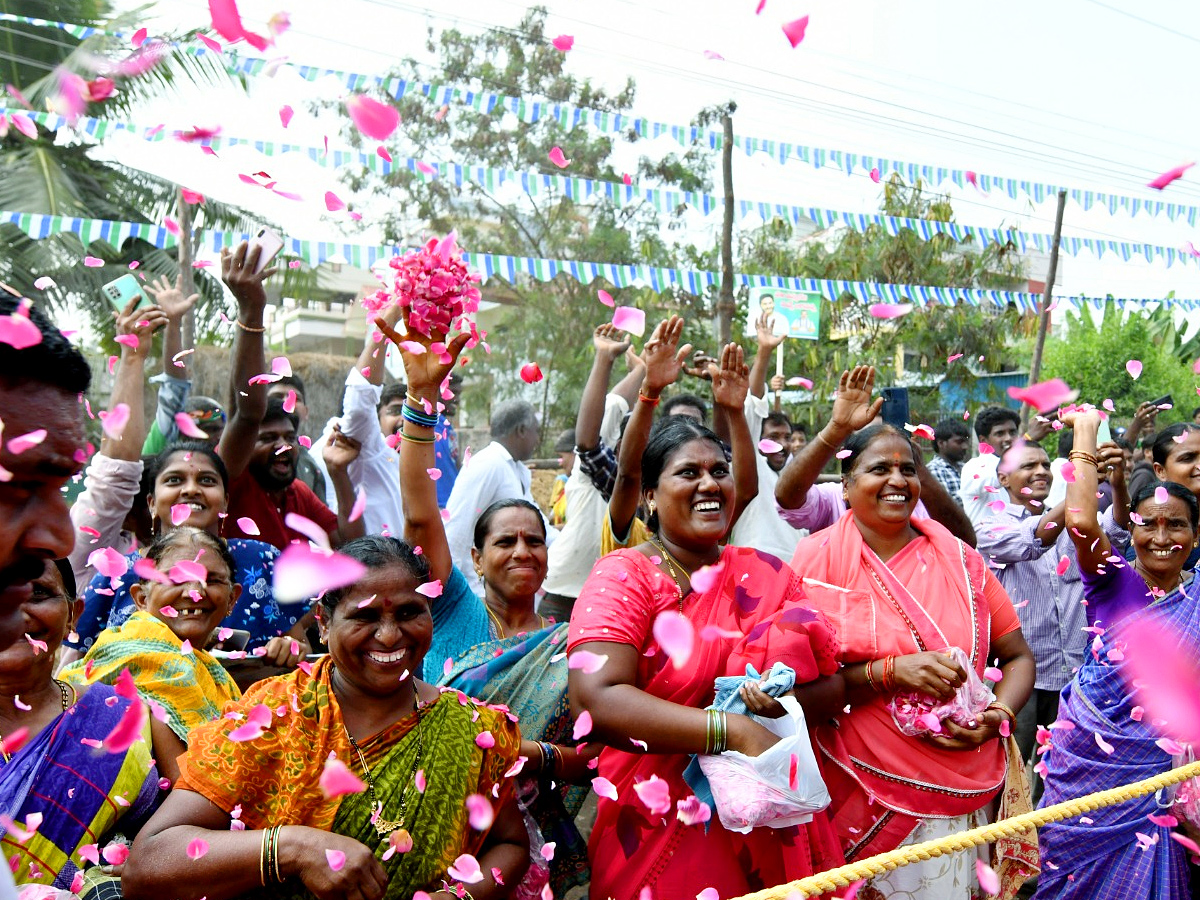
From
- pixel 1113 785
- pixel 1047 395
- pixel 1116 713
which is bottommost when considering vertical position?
pixel 1113 785

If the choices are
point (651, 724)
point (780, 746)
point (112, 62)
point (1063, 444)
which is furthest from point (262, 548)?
point (112, 62)

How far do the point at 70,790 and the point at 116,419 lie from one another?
148 centimetres

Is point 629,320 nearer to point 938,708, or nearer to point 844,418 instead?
point 844,418

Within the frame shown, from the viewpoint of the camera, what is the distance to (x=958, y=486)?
22.4ft

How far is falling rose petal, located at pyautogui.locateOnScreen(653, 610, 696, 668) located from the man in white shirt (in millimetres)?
2107

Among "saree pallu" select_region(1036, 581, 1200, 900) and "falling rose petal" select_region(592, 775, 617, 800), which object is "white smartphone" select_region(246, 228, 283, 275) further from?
"saree pallu" select_region(1036, 581, 1200, 900)

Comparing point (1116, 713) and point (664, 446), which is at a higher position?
point (664, 446)

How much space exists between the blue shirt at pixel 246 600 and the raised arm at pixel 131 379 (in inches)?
15.3

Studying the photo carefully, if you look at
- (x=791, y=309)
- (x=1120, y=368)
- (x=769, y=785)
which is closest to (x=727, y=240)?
(x=791, y=309)

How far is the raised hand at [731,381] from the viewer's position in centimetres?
376

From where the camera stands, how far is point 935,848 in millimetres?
2756

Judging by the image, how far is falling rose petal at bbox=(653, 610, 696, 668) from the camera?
283 cm

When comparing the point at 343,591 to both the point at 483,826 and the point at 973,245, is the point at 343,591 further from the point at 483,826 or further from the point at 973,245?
the point at 973,245

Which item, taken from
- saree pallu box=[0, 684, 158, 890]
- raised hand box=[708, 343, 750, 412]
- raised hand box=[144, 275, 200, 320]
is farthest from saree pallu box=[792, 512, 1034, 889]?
raised hand box=[144, 275, 200, 320]
